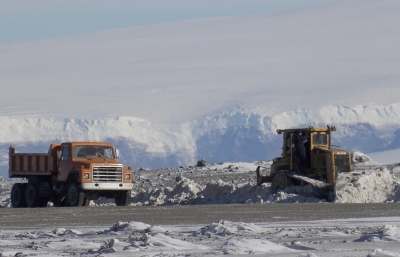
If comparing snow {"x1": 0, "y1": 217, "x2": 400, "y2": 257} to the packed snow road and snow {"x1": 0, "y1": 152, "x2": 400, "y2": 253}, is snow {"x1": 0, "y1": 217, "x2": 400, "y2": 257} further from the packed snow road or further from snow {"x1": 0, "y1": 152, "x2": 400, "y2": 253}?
the packed snow road

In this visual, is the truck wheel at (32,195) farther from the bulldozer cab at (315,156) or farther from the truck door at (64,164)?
the bulldozer cab at (315,156)

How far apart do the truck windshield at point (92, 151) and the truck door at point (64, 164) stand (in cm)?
28

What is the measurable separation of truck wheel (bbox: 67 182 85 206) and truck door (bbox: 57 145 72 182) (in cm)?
57

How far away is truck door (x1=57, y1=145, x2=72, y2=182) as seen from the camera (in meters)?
29.6

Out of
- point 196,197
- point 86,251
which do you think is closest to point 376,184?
point 196,197

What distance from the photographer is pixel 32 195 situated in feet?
103

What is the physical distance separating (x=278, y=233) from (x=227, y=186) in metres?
17.8

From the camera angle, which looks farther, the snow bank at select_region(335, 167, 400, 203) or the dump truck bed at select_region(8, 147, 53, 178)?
the dump truck bed at select_region(8, 147, 53, 178)

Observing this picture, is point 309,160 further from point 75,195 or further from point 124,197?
point 75,195

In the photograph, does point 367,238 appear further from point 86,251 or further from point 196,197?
point 196,197

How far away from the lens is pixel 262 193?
1264 inches

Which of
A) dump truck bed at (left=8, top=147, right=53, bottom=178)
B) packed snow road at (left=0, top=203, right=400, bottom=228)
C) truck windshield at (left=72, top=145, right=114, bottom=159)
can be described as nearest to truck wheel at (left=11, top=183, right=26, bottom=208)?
dump truck bed at (left=8, top=147, right=53, bottom=178)

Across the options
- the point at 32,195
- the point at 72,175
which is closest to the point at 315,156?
the point at 72,175

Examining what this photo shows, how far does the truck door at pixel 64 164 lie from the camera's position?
29.6 metres
